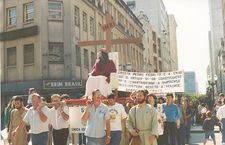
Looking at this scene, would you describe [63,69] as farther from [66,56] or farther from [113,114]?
[113,114]

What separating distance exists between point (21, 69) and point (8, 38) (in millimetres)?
2663

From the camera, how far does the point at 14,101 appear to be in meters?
10.6

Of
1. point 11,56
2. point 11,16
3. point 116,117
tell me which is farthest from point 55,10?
point 116,117

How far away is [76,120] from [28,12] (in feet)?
71.0

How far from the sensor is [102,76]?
11.0 metres

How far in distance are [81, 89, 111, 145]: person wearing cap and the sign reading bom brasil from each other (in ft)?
17.1

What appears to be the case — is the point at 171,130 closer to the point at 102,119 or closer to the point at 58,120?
the point at 58,120

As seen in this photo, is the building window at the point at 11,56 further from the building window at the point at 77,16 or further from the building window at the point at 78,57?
the building window at the point at 77,16

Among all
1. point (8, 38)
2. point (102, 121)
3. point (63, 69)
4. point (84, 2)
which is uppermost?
point (84, 2)

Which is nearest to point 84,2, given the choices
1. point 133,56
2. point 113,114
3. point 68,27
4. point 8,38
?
point 68,27

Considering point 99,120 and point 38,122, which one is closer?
point 99,120

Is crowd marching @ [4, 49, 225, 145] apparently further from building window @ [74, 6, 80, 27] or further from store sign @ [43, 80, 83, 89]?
building window @ [74, 6, 80, 27]

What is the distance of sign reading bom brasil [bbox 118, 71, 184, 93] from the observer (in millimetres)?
13953

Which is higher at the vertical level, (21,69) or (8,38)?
(8,38)
